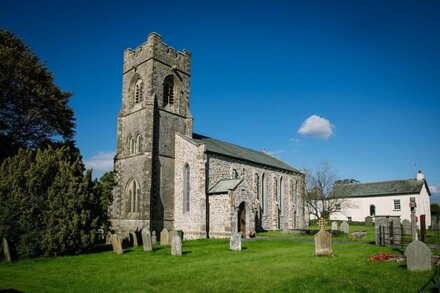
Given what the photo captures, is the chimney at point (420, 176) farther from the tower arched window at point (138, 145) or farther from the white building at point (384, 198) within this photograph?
the tower arched window at point (138, 145)

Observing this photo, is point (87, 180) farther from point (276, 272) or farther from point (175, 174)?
point (276, 272)

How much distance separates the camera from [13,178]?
1706cm

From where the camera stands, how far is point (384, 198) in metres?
51.1

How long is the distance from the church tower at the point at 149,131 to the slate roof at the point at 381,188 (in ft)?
121

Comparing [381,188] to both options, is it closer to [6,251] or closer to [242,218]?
[242,218]

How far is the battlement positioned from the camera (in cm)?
2931

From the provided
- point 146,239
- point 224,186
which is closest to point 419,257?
point 146,239

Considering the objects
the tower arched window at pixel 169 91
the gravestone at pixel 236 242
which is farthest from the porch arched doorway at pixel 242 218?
the tower arched window at pixel 169 91

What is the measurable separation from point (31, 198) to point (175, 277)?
10.9 m

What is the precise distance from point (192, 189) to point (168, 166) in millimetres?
3186

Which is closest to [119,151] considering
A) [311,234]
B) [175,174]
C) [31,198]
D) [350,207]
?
[175,174]

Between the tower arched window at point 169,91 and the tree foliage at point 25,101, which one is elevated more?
the tower arched window at point 169,91

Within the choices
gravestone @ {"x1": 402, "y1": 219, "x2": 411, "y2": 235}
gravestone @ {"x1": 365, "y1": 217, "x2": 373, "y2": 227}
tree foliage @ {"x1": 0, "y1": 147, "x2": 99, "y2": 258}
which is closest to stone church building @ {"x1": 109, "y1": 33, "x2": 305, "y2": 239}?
tree foliage @ {"x1": 0, "y1": 147, "x2": 99, "y2": 258}

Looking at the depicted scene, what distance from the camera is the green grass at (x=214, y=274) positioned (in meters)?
9.62
